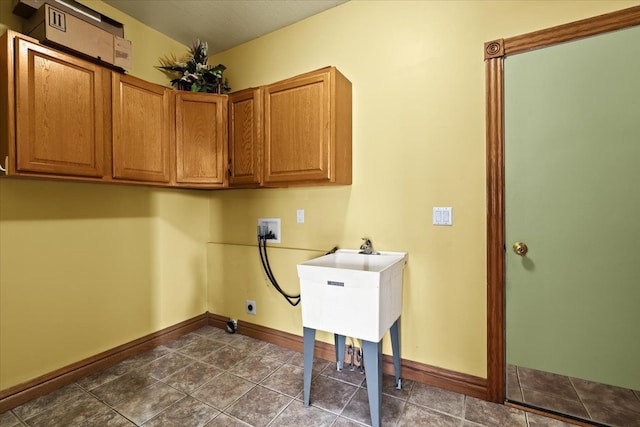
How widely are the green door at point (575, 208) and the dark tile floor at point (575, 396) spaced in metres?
0.04

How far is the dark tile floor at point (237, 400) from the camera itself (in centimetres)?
161

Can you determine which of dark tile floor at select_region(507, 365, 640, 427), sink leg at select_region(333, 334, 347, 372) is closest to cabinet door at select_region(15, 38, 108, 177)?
sink leg at select_region(333, 334, 347, 372)

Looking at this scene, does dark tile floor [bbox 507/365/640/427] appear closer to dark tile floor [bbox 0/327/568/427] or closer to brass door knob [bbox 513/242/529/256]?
dark tile floor [bbox 0/327/568/427]

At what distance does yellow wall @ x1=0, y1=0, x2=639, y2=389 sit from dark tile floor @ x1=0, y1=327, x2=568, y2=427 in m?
0.22

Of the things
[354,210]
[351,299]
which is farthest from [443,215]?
[351,299]

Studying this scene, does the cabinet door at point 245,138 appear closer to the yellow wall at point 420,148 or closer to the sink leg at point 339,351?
the yellow wall at point 420,148

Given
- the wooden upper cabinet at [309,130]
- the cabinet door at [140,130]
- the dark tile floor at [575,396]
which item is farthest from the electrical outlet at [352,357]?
the cabinet door at [140,130]

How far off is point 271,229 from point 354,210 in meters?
0.80

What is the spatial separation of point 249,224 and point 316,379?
4.57 feet

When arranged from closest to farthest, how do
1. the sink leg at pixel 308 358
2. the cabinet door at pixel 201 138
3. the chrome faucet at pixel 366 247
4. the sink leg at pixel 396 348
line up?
the sink leg at pixel 308 358, the sink leg at pixel 396 348, the chrome faucet at pixel 366 247, the cabinet door at pixel 201 138

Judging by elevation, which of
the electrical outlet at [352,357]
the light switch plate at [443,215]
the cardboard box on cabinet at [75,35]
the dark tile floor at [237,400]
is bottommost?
the dark tile floor at [237,400]

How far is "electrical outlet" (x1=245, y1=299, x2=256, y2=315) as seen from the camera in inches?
105

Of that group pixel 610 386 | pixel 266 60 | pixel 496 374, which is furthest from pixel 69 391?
pixel 610 386

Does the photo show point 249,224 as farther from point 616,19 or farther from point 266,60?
point 616,19
